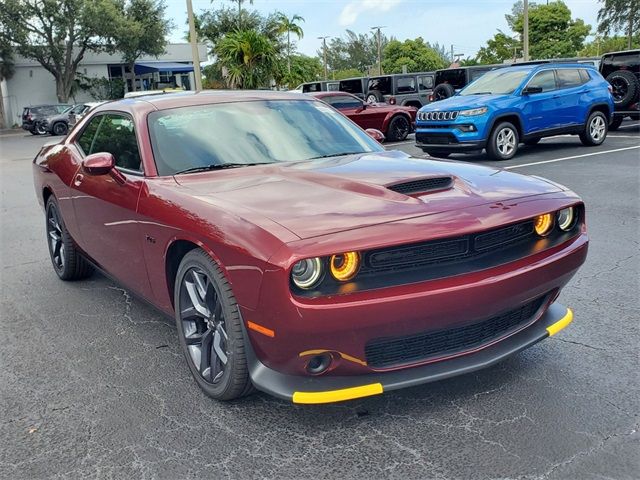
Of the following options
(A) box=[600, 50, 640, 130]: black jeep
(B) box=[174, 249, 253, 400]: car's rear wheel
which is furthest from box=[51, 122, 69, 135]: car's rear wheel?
(B) box=[174, 249, 253, 400]: car's rear wheel

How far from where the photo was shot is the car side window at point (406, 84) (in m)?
22.1

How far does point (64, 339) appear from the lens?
4113mm

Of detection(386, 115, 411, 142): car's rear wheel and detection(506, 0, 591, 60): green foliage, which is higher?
detection(506, 0, 591, 60): green foliage

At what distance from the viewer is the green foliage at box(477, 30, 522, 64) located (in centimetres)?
7256

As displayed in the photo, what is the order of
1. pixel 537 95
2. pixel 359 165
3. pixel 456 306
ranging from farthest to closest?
1. pixel 537 95
2. pixel 359 165
3. pixel 456 306

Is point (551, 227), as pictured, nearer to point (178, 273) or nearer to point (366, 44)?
point (178, 273)

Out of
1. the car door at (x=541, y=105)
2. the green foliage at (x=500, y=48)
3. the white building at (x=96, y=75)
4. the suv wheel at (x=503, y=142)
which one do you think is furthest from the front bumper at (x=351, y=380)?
the green foliage at (x=500, y=48)

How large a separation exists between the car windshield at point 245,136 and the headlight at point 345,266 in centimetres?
136

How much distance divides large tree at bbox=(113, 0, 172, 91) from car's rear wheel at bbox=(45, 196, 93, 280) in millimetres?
38995

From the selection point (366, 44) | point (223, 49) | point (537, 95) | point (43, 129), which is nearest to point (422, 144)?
point (537, 95)

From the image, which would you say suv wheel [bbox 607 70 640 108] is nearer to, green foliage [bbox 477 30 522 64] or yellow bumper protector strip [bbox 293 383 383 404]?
yellow bumper protector strip [bbox 293 383 383 404]

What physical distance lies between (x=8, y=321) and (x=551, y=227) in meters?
3.67

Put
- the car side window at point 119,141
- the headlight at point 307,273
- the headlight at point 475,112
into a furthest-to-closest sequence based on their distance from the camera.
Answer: the headlight at point 475,112
the car side window at point 119,141
the headlight at point 307,273

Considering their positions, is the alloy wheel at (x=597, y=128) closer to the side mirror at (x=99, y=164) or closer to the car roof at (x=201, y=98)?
the car roof at (x=201, y=98)
